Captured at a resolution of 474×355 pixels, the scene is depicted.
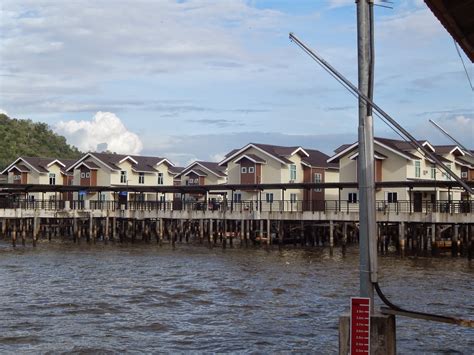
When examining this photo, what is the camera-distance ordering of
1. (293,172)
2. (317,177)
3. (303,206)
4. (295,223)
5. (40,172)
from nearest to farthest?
1. (295,223)
2. (303,206)
3. (293,172)
4. (317,177)
5. (40,172)

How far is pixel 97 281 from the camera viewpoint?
85.7 ft

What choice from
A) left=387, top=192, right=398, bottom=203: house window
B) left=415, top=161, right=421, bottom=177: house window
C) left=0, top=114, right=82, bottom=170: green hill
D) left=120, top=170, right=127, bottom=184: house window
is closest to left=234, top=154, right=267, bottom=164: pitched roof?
left=387, top=192, right=398, bottom=203: house window

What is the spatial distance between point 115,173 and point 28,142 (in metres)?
50.7

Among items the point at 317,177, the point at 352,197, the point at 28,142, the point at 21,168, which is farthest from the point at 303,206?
the point at 28,142

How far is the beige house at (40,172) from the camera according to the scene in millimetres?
67625

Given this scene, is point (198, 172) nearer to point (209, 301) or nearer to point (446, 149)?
point (446, 149)

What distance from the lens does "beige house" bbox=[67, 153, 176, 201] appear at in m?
62.3

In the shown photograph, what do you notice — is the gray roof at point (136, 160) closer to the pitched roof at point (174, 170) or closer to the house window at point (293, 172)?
the pitched roof at point (174, 170)

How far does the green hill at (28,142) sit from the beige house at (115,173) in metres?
35.4

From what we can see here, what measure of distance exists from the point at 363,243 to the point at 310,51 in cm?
231

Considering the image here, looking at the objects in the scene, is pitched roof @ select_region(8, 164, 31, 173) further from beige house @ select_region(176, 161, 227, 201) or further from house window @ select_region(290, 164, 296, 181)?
house window @ select_region(290, 164, 296, 181)

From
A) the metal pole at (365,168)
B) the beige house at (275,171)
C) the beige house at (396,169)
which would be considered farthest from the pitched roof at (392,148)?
the metal pole at (365,168)

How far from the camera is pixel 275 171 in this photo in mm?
52625

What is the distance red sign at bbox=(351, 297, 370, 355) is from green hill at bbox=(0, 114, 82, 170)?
93.1 metres
